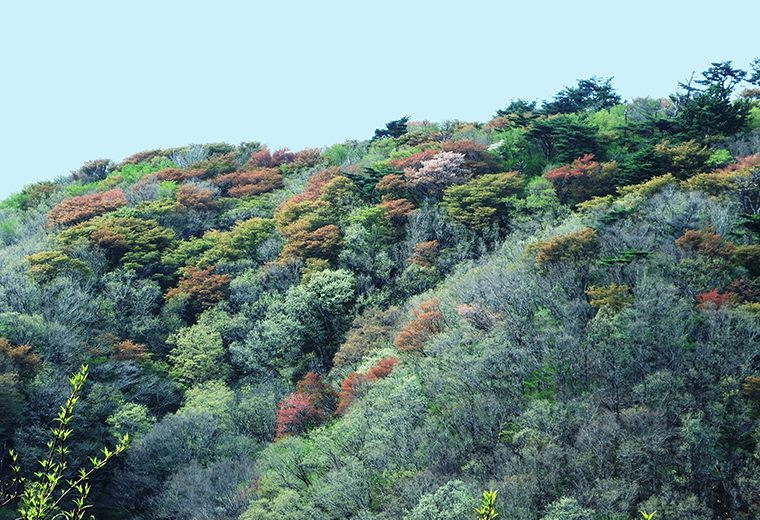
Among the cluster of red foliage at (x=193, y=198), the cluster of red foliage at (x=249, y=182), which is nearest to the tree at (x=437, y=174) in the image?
the cluster of red foliage at (x=249, y=182)

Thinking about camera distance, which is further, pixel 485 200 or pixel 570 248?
pixel 485 200

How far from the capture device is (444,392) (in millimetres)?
23516

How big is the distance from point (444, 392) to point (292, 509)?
7.76m

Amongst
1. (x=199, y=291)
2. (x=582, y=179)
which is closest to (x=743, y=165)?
(x=582, y=179)

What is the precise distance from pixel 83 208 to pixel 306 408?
104 feet

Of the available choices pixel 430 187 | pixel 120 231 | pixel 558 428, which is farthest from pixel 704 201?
pixel 120 231

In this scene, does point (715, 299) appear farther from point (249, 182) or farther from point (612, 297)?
point (249, 182)

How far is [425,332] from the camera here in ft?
91.3

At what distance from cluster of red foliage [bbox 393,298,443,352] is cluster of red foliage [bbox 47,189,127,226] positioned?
3330 centimetres

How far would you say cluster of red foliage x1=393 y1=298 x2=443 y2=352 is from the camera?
2748cm

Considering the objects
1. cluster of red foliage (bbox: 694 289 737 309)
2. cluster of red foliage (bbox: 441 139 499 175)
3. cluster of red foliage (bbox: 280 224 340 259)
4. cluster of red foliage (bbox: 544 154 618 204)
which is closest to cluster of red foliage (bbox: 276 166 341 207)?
cluster of red foliage (bbox: 280 224 340 259)

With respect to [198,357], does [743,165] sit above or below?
above

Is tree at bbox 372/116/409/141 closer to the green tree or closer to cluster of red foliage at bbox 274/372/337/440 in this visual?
the green tree

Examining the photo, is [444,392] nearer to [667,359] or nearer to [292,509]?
[292,509]
